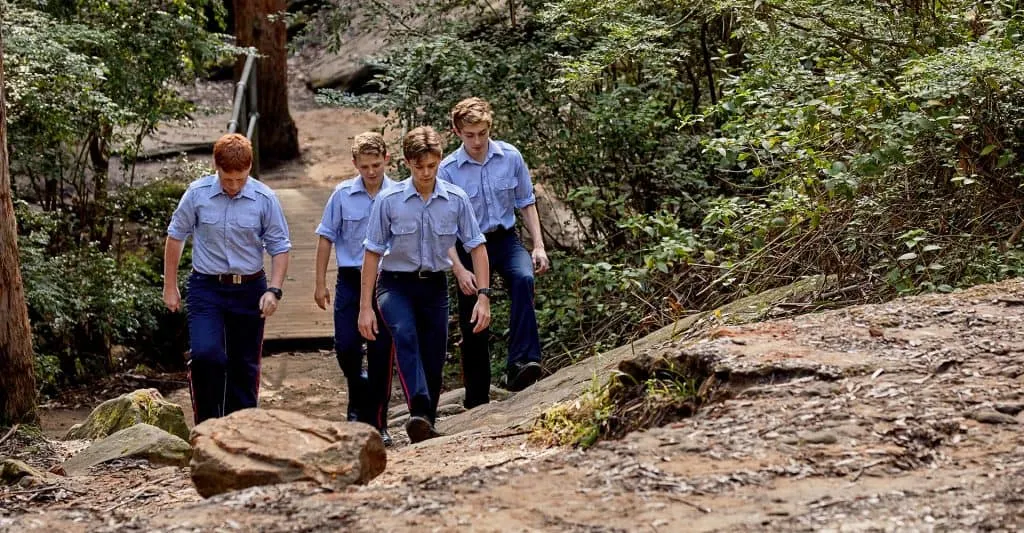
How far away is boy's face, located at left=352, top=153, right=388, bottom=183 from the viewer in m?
7.77

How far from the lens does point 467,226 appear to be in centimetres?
732

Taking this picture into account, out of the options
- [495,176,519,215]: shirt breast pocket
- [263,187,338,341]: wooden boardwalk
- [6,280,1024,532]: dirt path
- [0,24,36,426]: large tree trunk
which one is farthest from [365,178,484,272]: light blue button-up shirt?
[263,187,338,341]: wooden boardwalk

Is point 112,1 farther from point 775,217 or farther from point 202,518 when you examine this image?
point 202,518

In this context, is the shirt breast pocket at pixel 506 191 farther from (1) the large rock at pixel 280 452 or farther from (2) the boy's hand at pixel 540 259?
(1) the large rock at pixel 280 452

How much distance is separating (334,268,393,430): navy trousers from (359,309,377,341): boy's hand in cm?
38

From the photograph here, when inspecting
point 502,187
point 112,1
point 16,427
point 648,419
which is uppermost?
point 112,1

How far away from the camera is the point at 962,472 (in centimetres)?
440

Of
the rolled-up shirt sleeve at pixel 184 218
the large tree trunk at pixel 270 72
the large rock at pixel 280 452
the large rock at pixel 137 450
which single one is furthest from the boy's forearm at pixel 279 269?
the large tree trunk at pixel 270 72

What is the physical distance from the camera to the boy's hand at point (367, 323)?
716 centimetres

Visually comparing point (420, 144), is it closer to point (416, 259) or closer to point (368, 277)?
point (416, 259)

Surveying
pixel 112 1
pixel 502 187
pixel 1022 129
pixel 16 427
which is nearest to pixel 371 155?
pixel 502 187

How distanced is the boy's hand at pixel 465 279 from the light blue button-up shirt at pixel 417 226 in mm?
169

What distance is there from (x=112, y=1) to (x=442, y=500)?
9740 mm

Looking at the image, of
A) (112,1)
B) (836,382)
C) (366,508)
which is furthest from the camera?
(112,1)
